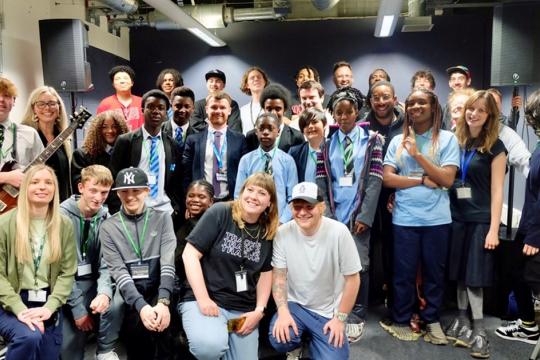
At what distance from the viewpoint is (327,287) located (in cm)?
245

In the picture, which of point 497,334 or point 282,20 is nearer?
point 497,334

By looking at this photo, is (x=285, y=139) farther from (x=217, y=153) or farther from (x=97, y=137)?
(x=97, y=137)

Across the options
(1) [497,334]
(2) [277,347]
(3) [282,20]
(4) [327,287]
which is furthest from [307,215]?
(3) [282,20]

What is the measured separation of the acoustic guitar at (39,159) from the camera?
2941 mm

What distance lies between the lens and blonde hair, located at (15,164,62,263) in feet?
7.55

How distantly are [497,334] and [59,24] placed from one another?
4948mm

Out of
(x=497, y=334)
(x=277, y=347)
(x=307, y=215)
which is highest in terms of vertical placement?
(x=307, y=215)

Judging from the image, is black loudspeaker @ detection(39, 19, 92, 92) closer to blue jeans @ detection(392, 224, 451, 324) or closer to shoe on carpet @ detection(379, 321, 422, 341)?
blue jeans @ detection(392, 224, 451, 324)

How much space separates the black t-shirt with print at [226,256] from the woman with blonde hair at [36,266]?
2.24ft

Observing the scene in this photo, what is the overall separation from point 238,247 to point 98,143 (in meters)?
1.50

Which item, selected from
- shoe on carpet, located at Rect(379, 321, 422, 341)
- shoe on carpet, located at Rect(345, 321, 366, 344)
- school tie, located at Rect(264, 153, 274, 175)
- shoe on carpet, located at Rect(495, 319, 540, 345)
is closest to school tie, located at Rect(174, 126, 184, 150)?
school tie, located at Rect(264, 153, 274, 175)

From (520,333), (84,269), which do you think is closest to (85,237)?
(84,269)

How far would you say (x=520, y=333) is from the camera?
3.04 m

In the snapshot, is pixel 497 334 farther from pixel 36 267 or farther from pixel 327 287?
pixel 36 267
